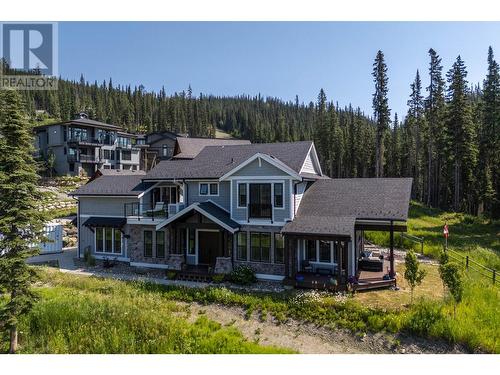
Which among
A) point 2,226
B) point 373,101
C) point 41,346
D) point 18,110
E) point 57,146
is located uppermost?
Result: point 373,101

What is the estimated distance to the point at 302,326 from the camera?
1324 cm

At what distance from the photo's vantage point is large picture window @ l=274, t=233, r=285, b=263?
1861 cm

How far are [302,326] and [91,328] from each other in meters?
7.94

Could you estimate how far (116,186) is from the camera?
24.2 m

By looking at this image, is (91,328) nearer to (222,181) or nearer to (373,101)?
(222,181)

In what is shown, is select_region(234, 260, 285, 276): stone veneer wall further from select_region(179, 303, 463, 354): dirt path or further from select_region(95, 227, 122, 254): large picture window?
select_region(95, 227, 122, 254): large picture window

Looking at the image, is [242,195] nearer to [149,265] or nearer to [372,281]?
[149,265]

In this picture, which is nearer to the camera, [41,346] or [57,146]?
[41,346]

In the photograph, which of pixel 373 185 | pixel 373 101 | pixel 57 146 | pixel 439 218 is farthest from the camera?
pixel 57 146

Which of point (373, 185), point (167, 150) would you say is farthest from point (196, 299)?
point (167, 150)

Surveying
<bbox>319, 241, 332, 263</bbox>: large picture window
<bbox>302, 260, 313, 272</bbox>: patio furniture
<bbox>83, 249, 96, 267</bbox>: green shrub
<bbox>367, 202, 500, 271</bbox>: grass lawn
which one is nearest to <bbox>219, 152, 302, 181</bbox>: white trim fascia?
<bbox>319, 241, 332, 263</bbox>: large picture window

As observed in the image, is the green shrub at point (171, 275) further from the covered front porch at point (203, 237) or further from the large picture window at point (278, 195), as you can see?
the large picture window at point (278, 195)

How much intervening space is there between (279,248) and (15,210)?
12.4 meters

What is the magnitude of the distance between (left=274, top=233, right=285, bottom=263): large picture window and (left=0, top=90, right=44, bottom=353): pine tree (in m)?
11.4
